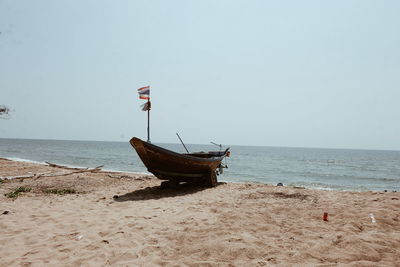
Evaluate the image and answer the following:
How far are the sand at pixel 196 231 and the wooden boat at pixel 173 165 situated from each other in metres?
1.97

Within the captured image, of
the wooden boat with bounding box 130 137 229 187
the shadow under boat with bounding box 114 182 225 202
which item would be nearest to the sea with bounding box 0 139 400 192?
the wooden boat with bounding box 130 137 229 187

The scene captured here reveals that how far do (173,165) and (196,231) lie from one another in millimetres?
5894

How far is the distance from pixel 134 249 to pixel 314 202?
682 cm

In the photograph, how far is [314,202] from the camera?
9.10m

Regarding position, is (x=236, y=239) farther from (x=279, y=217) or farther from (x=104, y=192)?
(x=104, y=192)

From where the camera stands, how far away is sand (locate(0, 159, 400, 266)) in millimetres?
4285

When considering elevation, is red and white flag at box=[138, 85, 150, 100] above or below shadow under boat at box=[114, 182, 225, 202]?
above

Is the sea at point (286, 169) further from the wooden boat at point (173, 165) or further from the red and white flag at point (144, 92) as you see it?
the red and white flag at point (144, 92)

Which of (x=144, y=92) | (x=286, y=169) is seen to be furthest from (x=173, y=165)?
(x=286, y=169)

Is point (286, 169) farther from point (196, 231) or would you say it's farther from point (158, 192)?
point (196, 231)

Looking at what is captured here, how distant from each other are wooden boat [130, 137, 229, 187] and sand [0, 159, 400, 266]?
6.46 ft

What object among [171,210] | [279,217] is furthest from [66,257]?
[279,217]

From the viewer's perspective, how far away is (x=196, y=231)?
18.7 ft

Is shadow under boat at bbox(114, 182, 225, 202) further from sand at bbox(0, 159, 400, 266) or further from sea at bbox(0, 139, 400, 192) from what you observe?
sea at bbox(0, 139, 400, 192)
